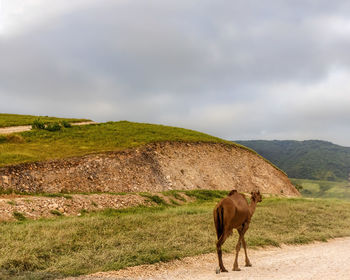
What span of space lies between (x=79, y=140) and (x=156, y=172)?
1142cm

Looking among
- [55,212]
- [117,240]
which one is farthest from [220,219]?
[55,212]

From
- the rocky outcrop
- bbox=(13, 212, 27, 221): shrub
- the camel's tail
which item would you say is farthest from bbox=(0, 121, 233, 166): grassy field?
the camel's tail

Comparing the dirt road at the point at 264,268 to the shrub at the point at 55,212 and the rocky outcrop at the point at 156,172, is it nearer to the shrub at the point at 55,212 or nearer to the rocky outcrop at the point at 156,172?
the shrub at the point at 55,212

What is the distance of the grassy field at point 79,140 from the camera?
30172 millimetres

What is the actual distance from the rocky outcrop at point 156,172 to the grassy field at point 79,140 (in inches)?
58.6

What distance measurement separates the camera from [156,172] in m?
35.1

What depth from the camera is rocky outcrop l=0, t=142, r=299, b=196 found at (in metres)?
26.5

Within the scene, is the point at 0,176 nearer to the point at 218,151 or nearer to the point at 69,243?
the point at 69,243

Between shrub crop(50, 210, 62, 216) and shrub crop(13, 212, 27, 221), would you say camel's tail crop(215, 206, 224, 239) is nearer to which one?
shrub crop(13, 212, 27, 221)

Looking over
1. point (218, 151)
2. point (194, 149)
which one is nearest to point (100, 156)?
point (194, 149)

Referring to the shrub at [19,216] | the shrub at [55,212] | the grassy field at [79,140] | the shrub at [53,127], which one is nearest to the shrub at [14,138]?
the grassy field at [79,140]

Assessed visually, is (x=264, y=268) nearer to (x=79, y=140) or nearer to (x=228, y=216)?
(x=228, y=216)

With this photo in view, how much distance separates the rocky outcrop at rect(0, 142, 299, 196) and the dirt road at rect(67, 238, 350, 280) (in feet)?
62.9

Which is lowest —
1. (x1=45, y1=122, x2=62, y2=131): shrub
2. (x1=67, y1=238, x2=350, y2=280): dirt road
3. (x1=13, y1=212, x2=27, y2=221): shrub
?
(x1=13, y1=212, x2=27, y2=221): shrub
